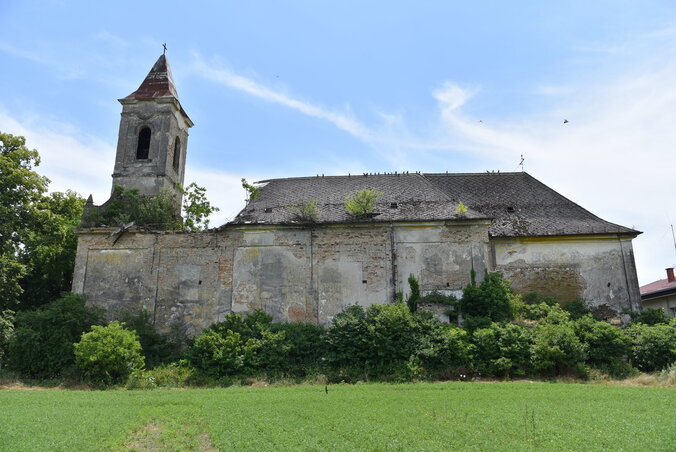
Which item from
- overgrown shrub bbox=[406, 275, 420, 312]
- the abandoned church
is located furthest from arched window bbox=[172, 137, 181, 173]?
overgrown shrub bbox=[406, 275, 420, 312]

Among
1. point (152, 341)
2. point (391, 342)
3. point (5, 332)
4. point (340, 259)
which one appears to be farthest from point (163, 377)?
point (340, 259)

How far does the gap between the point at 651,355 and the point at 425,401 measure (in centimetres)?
1009

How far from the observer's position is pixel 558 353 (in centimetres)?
1730

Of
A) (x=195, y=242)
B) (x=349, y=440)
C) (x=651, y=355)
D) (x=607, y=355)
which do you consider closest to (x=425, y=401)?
(x=349, y=440)

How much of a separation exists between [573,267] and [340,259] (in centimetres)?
1069

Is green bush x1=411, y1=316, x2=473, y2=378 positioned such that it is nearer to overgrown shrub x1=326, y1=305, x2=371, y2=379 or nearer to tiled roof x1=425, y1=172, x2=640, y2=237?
overgrown shrub x1=326, y1=305, x2=371, y2=379

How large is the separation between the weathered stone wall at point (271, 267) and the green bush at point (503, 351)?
4268mm

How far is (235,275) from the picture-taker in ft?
76.2

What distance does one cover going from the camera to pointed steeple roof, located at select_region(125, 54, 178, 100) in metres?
28.5

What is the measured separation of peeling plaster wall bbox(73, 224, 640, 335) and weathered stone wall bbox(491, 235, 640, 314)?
46mm

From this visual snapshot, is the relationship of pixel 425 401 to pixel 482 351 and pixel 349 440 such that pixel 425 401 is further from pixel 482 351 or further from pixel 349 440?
pixel 482 351

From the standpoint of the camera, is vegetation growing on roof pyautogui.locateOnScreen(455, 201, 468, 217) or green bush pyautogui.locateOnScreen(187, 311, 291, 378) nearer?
green bush pyautogui.locateOnScreen(187, 311, 291, 378)

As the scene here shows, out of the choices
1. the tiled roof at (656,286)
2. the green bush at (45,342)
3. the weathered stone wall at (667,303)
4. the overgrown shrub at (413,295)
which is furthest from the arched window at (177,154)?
the tiled roof at (656,286)

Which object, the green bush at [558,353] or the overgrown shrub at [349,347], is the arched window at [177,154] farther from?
the green bush at [558,353]
